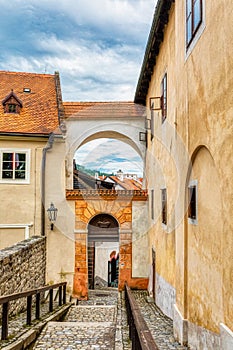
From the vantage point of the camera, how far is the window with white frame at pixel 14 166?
520 inches

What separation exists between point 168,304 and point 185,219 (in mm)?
3161

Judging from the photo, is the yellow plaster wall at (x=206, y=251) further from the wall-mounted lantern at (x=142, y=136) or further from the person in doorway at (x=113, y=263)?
the person in doorway at (x=113, y=263)

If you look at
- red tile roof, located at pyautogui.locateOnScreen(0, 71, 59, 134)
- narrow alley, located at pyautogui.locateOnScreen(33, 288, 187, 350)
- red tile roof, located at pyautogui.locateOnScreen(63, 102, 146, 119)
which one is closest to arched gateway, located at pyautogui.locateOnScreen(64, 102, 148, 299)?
red tile roof, located at pyautogui.locateOnScreen(0, 71, 59, 134)

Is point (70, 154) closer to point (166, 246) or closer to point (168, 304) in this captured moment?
point (166, 246)

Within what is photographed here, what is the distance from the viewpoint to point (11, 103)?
14.6m

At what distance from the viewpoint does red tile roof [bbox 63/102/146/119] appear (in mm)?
15734

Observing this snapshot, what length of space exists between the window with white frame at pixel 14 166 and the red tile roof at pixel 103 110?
3374 mm

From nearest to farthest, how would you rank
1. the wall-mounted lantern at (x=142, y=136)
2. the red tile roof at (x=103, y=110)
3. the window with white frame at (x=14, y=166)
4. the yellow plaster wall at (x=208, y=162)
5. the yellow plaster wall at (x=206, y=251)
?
the yellow plaster wall at (x=208, y=162), the yellow plaster wall at (x=206, y=251), the window with white frame at (x=14, y=166), the wall-mounted lantern at (x=142, y=136), the red tile roof at (x=103, y=110)

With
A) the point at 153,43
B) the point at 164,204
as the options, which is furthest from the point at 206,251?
the point at 153,43

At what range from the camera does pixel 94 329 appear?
22.9ft

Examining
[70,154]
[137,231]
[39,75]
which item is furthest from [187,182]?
[39,75]

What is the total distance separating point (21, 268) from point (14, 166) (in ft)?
18.0

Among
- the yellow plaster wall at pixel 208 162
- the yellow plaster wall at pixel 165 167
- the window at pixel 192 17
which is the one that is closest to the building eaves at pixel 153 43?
the yellow plaster wall at pixel 165 167

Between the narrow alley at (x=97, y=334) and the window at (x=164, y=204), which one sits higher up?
the window at (x=164, y=204)
